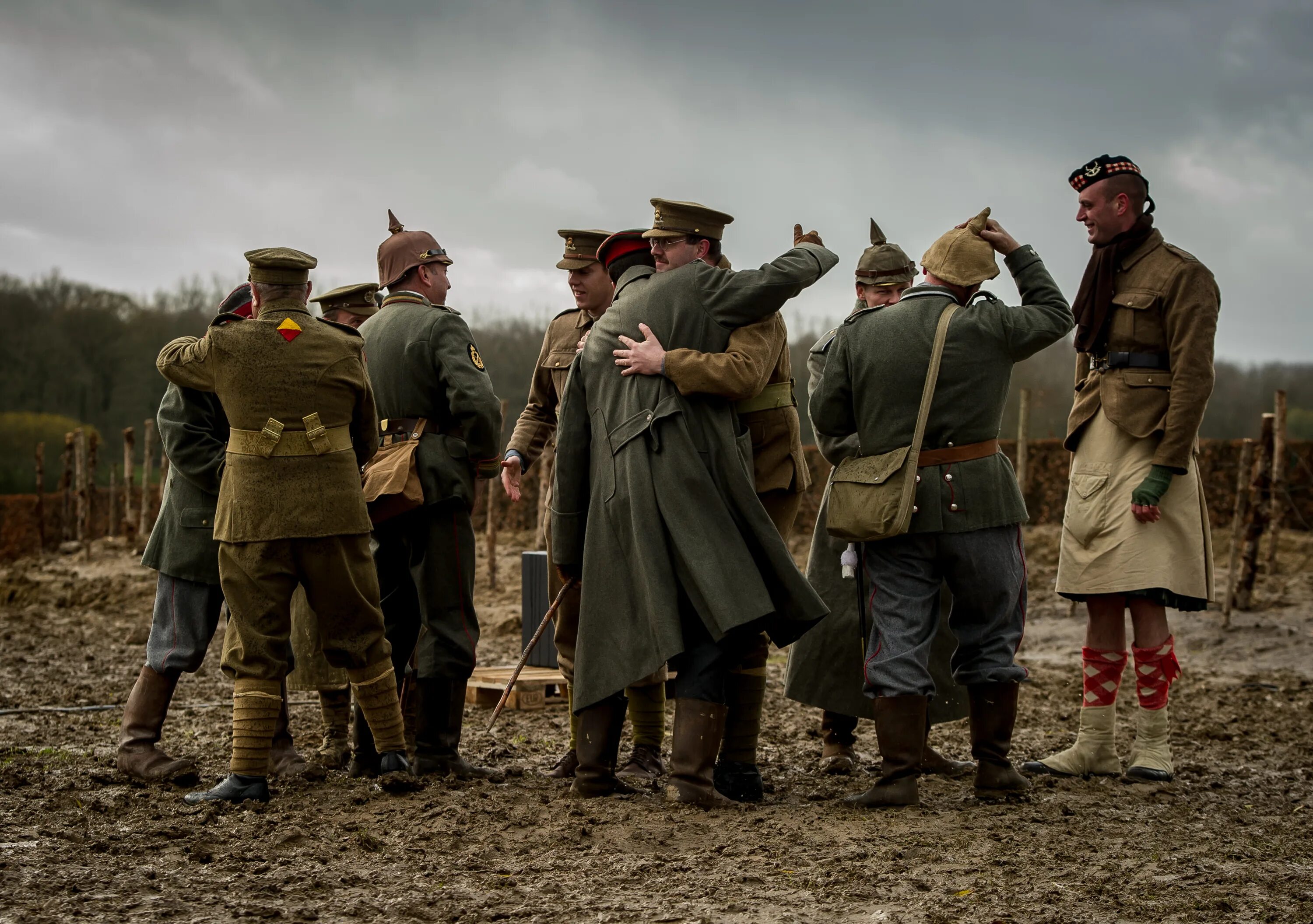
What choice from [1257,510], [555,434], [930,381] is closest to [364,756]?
[555,434]

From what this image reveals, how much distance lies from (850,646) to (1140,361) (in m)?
1.66

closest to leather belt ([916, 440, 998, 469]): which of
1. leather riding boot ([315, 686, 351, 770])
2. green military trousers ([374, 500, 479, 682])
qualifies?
green military trousers ([374, 500, 479, 682])

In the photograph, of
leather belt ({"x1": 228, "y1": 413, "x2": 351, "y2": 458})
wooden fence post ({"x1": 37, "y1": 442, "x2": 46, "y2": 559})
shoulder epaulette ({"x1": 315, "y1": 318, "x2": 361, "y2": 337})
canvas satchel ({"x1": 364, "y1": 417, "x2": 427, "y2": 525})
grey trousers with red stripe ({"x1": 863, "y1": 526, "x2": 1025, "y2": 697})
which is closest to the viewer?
grey trousers with red stripe ({"x1": 863, "y1": 526, "x2": 1025, "y2": 697})

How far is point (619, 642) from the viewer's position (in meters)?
4.62

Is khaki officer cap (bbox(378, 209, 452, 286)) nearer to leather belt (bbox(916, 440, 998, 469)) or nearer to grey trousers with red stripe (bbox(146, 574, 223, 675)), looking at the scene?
grey trousers with red stripe (bbox(146, 574, 223, 675))

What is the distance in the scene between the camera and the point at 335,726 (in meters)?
5.86

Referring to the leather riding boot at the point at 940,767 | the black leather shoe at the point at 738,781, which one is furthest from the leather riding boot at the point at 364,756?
the leather riding boot at the point at 940,767

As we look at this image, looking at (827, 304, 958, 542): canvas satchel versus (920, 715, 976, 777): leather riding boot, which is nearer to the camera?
(827, 304, 958, 542): canvas satchel

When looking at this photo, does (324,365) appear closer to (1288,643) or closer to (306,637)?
(306,637)

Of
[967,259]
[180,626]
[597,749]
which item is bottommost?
[597,749]

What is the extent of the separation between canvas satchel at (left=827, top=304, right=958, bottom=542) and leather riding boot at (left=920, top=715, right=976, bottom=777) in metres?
1.24

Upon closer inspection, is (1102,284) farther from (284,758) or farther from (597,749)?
(284,758)

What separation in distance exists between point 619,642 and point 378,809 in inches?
39.9

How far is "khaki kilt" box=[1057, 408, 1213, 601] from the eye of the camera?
17.4 feet
